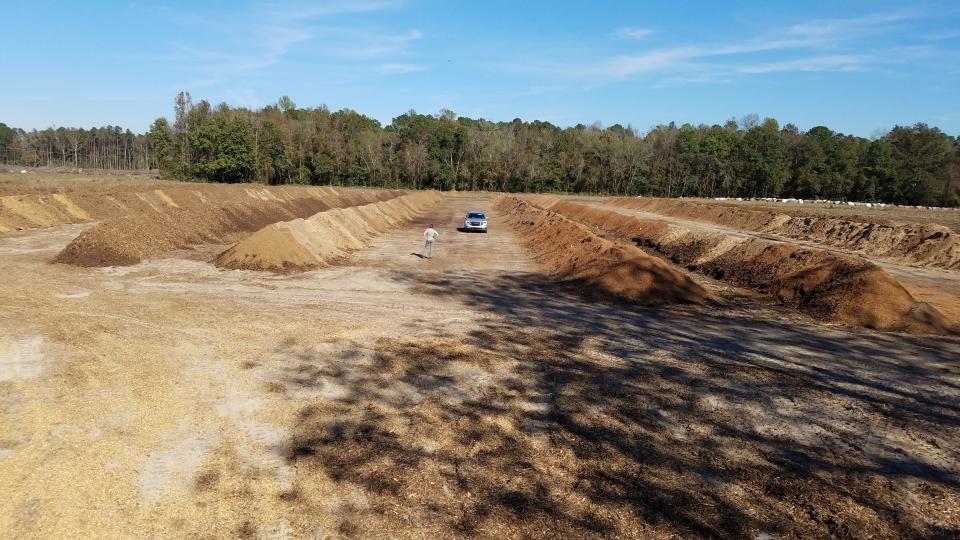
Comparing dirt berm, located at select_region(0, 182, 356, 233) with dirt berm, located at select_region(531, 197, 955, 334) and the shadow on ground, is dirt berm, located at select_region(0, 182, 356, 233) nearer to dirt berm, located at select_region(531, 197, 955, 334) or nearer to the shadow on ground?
the shadow on ground

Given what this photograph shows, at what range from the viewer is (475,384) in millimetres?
9984

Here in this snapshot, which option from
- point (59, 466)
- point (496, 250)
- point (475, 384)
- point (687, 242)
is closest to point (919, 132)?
point (687, 242)

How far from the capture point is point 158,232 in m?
24.2

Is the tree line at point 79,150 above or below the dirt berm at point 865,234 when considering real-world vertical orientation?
above

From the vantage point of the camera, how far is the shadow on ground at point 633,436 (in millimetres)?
6184

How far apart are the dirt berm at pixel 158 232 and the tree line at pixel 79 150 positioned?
→ 12997 cm

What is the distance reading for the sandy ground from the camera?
20.0 ft

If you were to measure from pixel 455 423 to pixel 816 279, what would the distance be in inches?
630

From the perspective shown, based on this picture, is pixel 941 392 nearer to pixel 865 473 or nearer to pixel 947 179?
pixel 865 473

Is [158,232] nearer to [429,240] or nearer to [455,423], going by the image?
[429,240]

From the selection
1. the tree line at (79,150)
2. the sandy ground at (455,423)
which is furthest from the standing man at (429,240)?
the tree line at (79,150)

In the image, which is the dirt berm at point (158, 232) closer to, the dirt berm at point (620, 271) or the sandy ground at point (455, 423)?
the sandy ground at point (455, 423)

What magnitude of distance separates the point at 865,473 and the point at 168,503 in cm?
880

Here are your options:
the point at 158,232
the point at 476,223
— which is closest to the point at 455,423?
the point at 158,232
